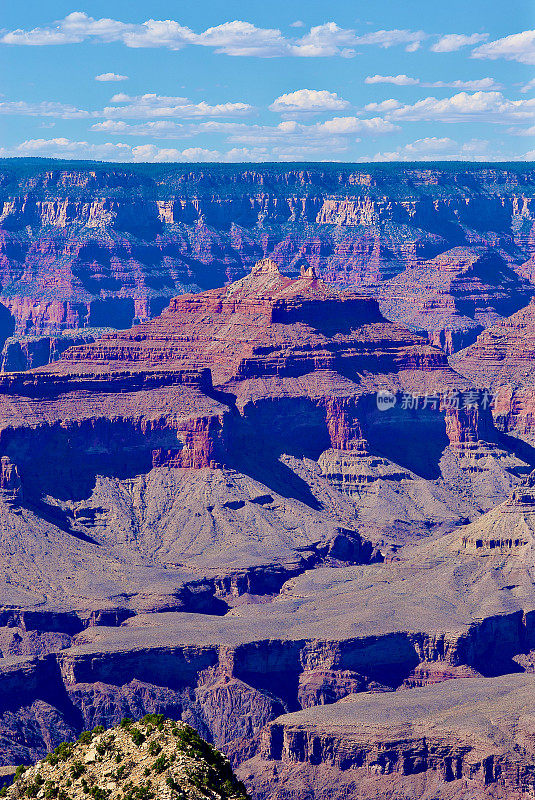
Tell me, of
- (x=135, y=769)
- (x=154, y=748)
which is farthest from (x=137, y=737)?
(x=135, y=769)

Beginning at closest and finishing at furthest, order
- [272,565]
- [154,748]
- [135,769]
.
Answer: [135,769] → [154,748] → [272,565]

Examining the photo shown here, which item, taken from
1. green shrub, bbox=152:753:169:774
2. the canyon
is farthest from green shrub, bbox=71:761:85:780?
the canyon

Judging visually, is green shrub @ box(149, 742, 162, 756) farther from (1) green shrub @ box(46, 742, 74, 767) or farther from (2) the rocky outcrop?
(2) the rocky outcrop

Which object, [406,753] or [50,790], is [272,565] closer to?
[406,753]

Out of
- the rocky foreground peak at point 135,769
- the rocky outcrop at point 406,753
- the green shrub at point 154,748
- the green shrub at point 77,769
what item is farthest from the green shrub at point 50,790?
the rocky outcrop at point 406,753

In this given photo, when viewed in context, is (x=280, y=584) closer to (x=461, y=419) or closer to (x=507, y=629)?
(x=507, y=629)
